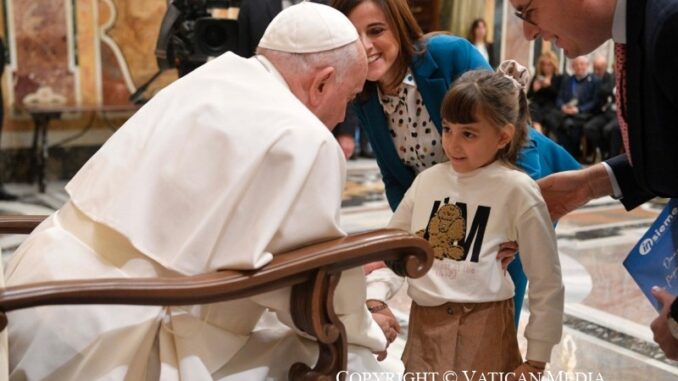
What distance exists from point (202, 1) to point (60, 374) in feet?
12.2

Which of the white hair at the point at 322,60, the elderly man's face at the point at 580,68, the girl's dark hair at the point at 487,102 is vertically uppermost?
the white hair at the point at 322,60

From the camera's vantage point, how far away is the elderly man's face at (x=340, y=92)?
6.31 ft

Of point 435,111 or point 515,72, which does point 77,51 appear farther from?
point 515,72

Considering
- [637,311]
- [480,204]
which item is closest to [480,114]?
[480,204]

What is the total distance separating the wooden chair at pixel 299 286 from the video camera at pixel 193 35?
3.21 meters

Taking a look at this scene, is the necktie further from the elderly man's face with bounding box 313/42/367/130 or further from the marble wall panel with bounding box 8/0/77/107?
the marble wall panel with bounding box 8/0/77/107

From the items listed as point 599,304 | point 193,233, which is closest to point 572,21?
point 193,233

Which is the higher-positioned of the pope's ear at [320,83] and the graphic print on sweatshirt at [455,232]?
the pope's ear at [320,83]

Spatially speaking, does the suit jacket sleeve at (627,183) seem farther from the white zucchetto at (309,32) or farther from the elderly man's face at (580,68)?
the elderly man's face at (580,68)

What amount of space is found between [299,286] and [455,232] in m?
0.63

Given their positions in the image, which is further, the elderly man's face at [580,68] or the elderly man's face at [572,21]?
the elderly man's face at [580,68]

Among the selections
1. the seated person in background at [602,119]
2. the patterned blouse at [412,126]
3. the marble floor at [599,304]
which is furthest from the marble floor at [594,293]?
the seated person in background at [602,119]

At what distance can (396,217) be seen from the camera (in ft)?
7.56

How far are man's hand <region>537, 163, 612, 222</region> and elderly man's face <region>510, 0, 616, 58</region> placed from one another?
1.72 feet
